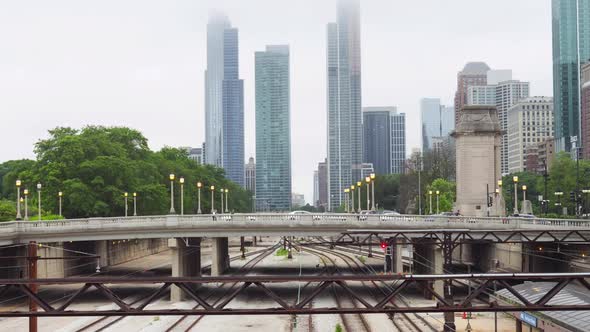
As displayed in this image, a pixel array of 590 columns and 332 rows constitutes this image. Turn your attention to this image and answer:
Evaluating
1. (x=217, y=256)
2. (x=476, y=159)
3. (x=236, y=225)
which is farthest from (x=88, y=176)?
(x=476, y=159)

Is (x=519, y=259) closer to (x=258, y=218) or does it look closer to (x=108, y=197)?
(x=258, y=218)

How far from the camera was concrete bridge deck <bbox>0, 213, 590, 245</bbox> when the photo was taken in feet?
212

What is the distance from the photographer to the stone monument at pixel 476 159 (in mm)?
95812

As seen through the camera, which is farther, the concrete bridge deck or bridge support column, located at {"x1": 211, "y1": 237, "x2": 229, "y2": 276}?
bridge support column, located at {"x1": 211, "y1": 237, "x2": 229, "y2": 276}

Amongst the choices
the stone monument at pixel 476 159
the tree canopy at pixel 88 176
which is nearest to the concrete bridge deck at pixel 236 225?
the tree canopy at pixel 88 176

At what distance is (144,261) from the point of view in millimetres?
114000

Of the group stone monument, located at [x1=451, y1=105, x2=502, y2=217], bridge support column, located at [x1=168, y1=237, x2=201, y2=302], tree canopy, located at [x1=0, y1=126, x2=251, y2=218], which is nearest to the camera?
bridge support column, located at [x1=168, y1=237, x2=201, y2=302]

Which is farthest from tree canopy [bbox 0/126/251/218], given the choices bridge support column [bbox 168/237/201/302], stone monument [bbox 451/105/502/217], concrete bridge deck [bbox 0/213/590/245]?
stone monument [bbox 451/105/502/217]

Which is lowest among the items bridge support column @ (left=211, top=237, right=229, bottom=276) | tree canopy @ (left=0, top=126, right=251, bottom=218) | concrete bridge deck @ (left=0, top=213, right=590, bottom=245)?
bridge support column @ (left=211, top=237, right=229, bottom=276)

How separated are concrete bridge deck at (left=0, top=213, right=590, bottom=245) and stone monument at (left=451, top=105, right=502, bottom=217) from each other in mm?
28351

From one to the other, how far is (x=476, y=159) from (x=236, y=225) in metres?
41.4

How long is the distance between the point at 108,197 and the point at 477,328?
62.2 m

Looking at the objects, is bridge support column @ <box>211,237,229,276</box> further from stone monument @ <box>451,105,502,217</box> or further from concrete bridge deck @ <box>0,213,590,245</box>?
stone monument @ <box>451,105,502,217</box>

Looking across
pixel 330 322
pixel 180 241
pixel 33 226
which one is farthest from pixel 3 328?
pixel 330 322
